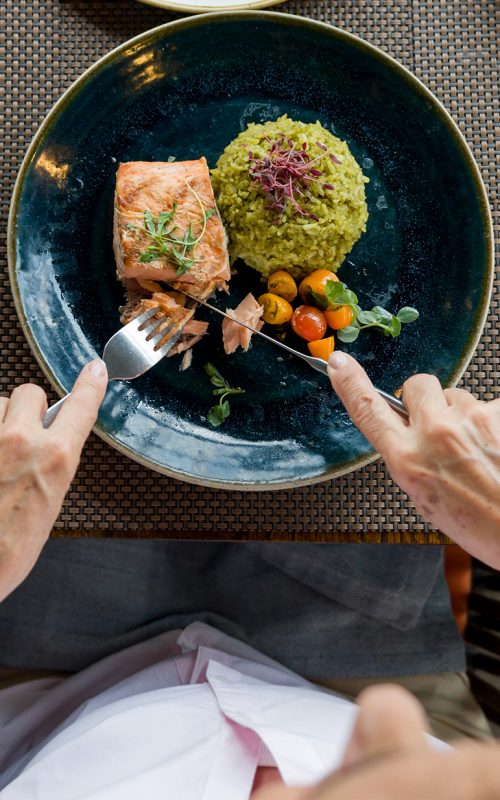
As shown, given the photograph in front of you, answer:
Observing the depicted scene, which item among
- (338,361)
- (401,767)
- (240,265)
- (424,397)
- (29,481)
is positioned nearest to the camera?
(401,767)

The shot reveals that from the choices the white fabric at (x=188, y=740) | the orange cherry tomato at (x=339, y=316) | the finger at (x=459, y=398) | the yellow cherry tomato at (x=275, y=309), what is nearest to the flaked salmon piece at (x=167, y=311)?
the yellow cherry tomato at (x=275, y=309)

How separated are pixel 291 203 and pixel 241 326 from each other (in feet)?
1.42

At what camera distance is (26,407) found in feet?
4.48

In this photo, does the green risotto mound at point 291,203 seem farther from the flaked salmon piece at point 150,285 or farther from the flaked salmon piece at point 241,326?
the flaked salmon piece at point 150,285

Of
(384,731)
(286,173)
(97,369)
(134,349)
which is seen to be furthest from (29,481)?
(286,173)

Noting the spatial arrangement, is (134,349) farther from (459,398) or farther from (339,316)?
(459,398)

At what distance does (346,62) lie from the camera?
1.88m

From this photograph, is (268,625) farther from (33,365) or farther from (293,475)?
(33,365)

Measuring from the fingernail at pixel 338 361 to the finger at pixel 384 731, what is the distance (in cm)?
98

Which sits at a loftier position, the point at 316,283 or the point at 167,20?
the point at 167,20

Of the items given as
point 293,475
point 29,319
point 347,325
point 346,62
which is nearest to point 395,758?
point 293,475

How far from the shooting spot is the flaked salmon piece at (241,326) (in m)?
1.87

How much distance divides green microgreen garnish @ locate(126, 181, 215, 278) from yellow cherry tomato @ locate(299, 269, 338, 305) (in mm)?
394

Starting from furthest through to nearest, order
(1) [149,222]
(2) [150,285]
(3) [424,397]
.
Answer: (2) [150,285] → (1) [149,222] → (3) [424,397]
